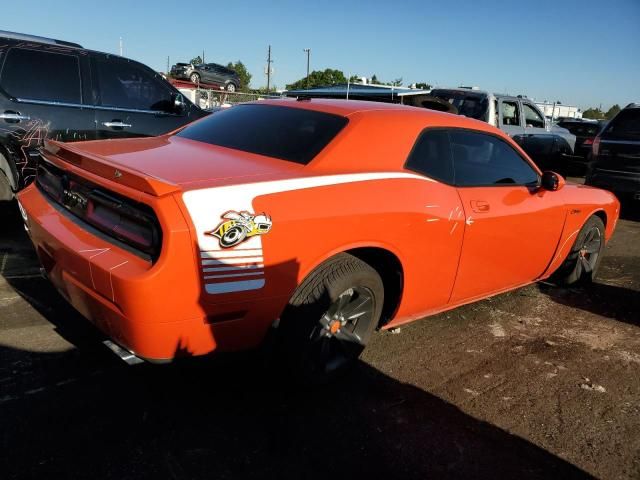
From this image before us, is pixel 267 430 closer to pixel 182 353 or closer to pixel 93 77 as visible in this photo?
Result: pixel 182 353

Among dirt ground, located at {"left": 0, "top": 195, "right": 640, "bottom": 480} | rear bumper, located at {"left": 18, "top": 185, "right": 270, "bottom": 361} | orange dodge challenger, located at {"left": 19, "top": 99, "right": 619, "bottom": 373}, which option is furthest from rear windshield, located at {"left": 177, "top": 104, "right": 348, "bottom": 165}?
dirt ground, located at {"left": 0, "top": 195, "right": 640, "bottom": 480}

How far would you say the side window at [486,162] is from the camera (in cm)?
351

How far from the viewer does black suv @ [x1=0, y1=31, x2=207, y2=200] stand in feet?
15.6

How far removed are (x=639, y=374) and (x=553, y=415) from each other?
38.2 inches

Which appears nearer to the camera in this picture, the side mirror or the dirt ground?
the dirt ground

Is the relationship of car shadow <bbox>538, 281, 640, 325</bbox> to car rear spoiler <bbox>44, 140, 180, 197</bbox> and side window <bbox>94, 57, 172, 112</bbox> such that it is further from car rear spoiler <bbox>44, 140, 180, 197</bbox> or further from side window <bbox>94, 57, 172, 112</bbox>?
side window <bbox>94, 57, 172, 112</bbox>

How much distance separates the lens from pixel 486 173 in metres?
3.74

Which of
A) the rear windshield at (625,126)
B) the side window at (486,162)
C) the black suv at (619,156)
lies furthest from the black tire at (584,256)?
the rear windshield at (625,126)

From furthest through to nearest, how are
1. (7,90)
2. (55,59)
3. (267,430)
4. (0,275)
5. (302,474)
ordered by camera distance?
(55,59)
(7,90)
(0,275)
(267,430)
(302,474)

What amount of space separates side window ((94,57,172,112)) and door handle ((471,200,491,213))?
150 inches

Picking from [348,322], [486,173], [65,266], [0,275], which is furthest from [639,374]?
[0,275]

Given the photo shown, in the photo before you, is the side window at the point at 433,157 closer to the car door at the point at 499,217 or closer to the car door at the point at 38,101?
the car door at the point at 499,217

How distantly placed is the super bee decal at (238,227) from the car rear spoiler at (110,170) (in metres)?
0.24

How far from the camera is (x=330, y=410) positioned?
2746 millimetres
